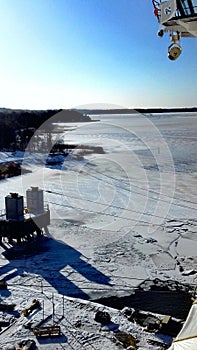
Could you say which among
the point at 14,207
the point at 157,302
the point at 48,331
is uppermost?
the point at 14,207

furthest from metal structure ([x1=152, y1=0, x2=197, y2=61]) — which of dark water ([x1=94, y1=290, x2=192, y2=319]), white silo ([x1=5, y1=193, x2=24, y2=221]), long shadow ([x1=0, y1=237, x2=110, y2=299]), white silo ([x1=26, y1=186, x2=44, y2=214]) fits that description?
white silo ([x1=26, y1=186, x2=44, y2=214])

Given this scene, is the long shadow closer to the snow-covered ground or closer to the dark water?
the snow-covered ground

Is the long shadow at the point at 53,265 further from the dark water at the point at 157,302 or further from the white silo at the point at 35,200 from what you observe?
the white silo at the point at 35,200

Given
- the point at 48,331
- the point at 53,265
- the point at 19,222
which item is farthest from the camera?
the point at 19,222

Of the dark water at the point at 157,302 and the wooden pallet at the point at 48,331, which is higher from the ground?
the wooden pallet at the point at 48,331

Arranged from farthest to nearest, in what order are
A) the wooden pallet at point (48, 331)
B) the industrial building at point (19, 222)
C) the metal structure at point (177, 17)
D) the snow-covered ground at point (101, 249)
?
the industrial building at point (19, 222), the snow-covered ground at point (101, 249), the wooden pallet at point (48, 331), the metal structure at point (177, 17)

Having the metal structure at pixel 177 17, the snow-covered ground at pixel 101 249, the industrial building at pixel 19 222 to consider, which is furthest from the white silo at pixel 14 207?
the metal structure at pixel 177 17

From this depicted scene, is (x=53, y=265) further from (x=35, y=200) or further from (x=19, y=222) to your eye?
(x=35, y=200)

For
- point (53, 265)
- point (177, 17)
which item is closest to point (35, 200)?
point (53, 265)
